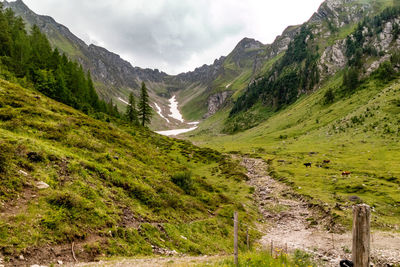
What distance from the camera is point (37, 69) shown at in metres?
59.7

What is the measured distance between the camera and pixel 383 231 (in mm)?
20703

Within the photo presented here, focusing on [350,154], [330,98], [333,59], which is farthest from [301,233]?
[333,59]

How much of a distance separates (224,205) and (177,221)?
10.3 meters

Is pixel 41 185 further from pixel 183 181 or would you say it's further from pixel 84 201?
pixel 183 181

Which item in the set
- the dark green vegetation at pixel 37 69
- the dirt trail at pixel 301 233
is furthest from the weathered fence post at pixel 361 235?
the dark green vegetation at pixel 37 69

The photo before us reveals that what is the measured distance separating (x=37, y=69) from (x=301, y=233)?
7199cm

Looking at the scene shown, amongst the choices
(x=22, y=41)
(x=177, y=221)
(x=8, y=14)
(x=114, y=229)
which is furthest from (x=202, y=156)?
(x=8, y=14)

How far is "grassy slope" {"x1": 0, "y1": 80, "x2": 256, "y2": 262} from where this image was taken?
11320mm

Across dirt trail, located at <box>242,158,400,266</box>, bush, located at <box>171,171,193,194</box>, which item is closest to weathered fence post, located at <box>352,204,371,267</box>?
dirt trail, located at <box>242,158,400,266</box>

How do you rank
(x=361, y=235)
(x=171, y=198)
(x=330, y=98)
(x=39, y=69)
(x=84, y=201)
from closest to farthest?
(x=361, y=235) → (x=84, y=201) → (x=171, y=198) → (x=39, y=69) → (x=330, y=98)

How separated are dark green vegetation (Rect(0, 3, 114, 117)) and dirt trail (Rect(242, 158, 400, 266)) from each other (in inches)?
1980

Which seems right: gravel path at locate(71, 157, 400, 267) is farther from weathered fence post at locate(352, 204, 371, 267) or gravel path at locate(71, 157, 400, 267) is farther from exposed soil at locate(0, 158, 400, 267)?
weathered fence post at locate(352, 204, 371, 267)

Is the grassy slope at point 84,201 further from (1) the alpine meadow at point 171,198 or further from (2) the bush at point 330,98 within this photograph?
(2) the bush at point 330,98

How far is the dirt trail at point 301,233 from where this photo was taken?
607 inches
